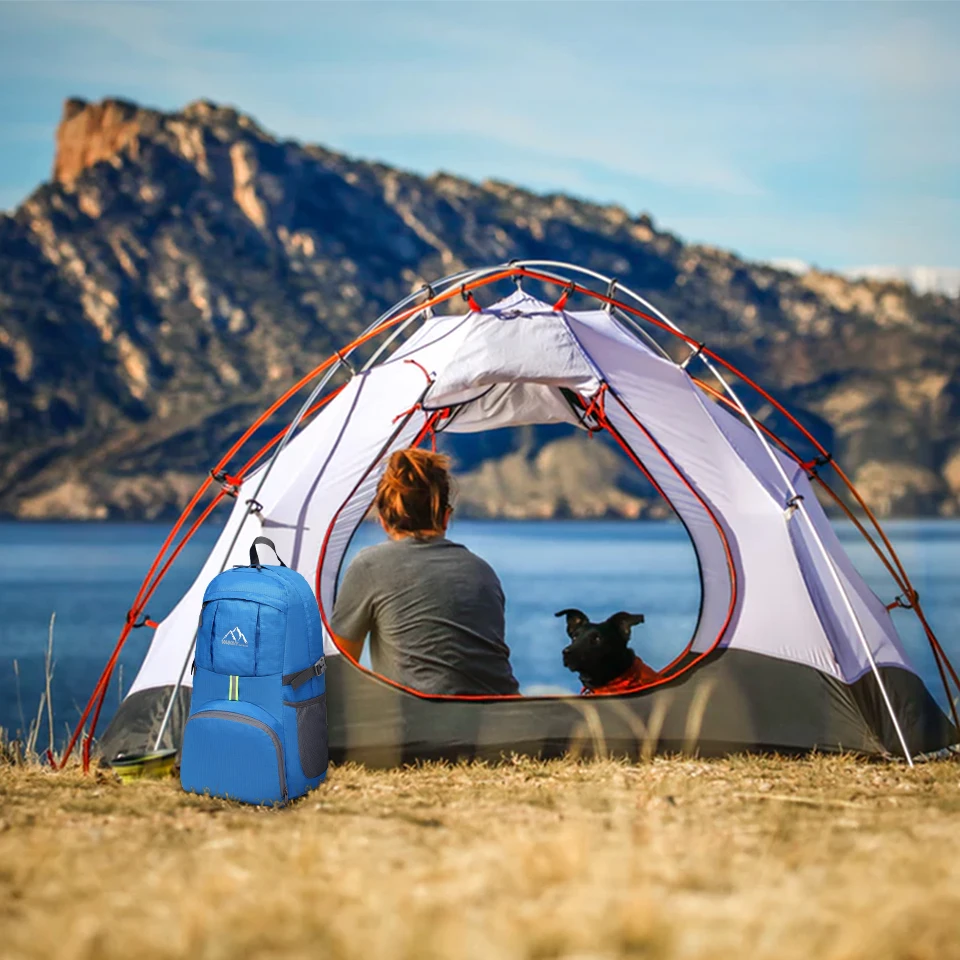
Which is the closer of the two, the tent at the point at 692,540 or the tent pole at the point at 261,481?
the tent at the point at 692,540

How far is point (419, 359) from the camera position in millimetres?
6562

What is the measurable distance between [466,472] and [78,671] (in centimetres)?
14510

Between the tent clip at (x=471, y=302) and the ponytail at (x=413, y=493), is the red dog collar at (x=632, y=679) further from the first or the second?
the tent clip at (x=471, y=302)

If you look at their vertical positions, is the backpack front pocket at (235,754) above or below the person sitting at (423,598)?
below

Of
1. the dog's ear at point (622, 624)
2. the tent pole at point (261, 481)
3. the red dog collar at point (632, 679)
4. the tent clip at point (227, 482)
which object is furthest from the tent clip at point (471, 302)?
the red dog collar at point (632, 679)

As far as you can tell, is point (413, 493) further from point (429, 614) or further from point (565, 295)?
point (565, 295)

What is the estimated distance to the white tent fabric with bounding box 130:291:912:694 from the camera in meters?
6.14

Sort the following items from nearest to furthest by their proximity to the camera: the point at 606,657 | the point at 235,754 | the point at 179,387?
the point at 235,754 < the point at 606,657 < the point at 179,387

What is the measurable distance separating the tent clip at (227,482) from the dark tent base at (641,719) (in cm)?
108

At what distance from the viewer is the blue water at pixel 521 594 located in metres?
28.6

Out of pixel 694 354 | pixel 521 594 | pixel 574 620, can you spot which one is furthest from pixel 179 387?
pixel 574 620

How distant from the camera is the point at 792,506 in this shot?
630 centimetres

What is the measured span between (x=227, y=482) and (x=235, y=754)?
2039 millimetres

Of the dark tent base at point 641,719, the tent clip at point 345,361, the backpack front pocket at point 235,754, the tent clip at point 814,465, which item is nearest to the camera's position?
the backpack front pocket at point 235,754
